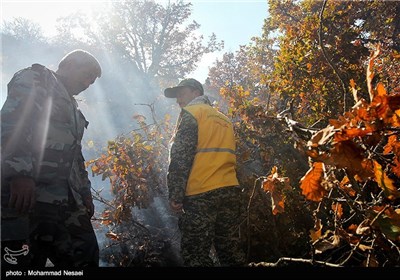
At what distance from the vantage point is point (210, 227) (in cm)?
246

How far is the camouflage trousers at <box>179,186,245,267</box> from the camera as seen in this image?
2.39 meters

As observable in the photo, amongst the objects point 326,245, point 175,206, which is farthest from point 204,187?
point 326,245

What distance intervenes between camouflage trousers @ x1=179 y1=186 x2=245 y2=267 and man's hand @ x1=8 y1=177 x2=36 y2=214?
1.13 metres

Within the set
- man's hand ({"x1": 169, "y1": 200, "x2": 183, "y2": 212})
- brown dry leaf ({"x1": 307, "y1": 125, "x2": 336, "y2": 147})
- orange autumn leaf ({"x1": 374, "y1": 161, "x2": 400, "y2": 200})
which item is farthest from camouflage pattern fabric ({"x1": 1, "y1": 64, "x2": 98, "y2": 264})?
orange autumn leaf ({"x1": 374, "y1": 161, "x2": 400, "y2": 200})

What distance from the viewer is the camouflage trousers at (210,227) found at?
94.1 inches

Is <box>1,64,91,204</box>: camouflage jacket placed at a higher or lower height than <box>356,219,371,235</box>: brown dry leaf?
higher

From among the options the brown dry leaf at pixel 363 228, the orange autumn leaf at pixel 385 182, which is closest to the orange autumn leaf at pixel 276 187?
the brown dry leaf at pixel 363 228

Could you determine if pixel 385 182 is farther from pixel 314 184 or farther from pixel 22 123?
pixel 22 123

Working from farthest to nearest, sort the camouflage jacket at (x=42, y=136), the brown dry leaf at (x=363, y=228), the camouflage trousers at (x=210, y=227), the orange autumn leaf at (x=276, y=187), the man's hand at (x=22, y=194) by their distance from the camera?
the camouflage trousers at (x=210, y=227) < the orange autumn leaf at (x=276, y=187) < the camouflage jacket at (x=42, y=136) < the man's hand at (x=22, y=194) < the brown dry leaf at (x=363, y=228)

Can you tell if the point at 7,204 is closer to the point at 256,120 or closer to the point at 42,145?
the point at 42,145

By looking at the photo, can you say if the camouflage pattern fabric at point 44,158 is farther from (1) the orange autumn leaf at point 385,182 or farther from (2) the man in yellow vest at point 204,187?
(1) the orange autumn leaf at point 385,182

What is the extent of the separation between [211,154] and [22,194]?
141cm

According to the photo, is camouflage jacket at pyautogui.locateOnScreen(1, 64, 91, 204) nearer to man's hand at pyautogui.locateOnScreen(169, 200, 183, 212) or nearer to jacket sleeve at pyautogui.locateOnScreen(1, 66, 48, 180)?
jacket sleeve at pyautogui.locateOnScreen(1, 66, 48, 180)

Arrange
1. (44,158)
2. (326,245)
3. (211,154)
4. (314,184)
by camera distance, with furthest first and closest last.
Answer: (211,154)
(44,158)
(326,245)
(314,184)
